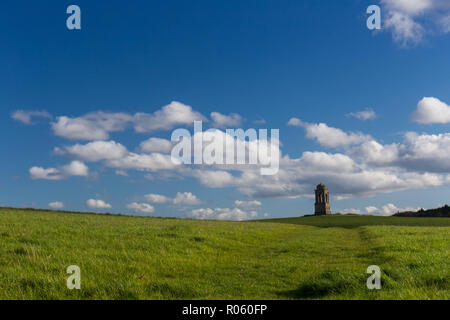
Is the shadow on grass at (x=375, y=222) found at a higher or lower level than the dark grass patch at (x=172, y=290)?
lower

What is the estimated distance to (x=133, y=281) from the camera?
10805 mm

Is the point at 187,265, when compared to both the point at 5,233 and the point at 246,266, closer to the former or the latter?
the point at 246,266

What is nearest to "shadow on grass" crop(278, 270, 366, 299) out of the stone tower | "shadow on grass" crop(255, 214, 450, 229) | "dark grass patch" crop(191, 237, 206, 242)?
"dark grass patch" crop(191, 237, 206, 242)

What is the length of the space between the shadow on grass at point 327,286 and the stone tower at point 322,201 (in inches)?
4036

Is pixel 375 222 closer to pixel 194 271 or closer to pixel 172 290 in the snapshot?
pixel 194 271

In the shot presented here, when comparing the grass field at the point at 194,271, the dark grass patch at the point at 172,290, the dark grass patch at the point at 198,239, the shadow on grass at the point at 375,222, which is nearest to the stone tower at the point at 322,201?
the shadow on grass at the point at 375,222

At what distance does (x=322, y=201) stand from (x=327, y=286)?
10503 centimetres

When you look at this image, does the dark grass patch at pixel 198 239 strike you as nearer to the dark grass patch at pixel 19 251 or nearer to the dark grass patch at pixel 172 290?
the dark grass patch at pixel 19 251

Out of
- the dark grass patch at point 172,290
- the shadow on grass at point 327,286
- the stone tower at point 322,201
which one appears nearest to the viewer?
the shadow on grass at point 327,286

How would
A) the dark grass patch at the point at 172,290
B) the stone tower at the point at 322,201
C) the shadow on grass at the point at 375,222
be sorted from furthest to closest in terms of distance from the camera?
the stone tower at the point at 322,201 < the shadow on grass at the point at 375,222 < the dark grass patch at the point at 172,290

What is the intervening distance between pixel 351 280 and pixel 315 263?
528 centimetres

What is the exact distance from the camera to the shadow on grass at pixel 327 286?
9.73m

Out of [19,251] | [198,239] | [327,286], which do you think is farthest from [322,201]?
[327,286]

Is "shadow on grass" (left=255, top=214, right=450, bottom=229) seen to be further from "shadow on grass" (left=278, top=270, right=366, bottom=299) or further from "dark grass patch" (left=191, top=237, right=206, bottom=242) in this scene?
"shadow on grass" (left=278, top=270, right=366, bottom=299)
